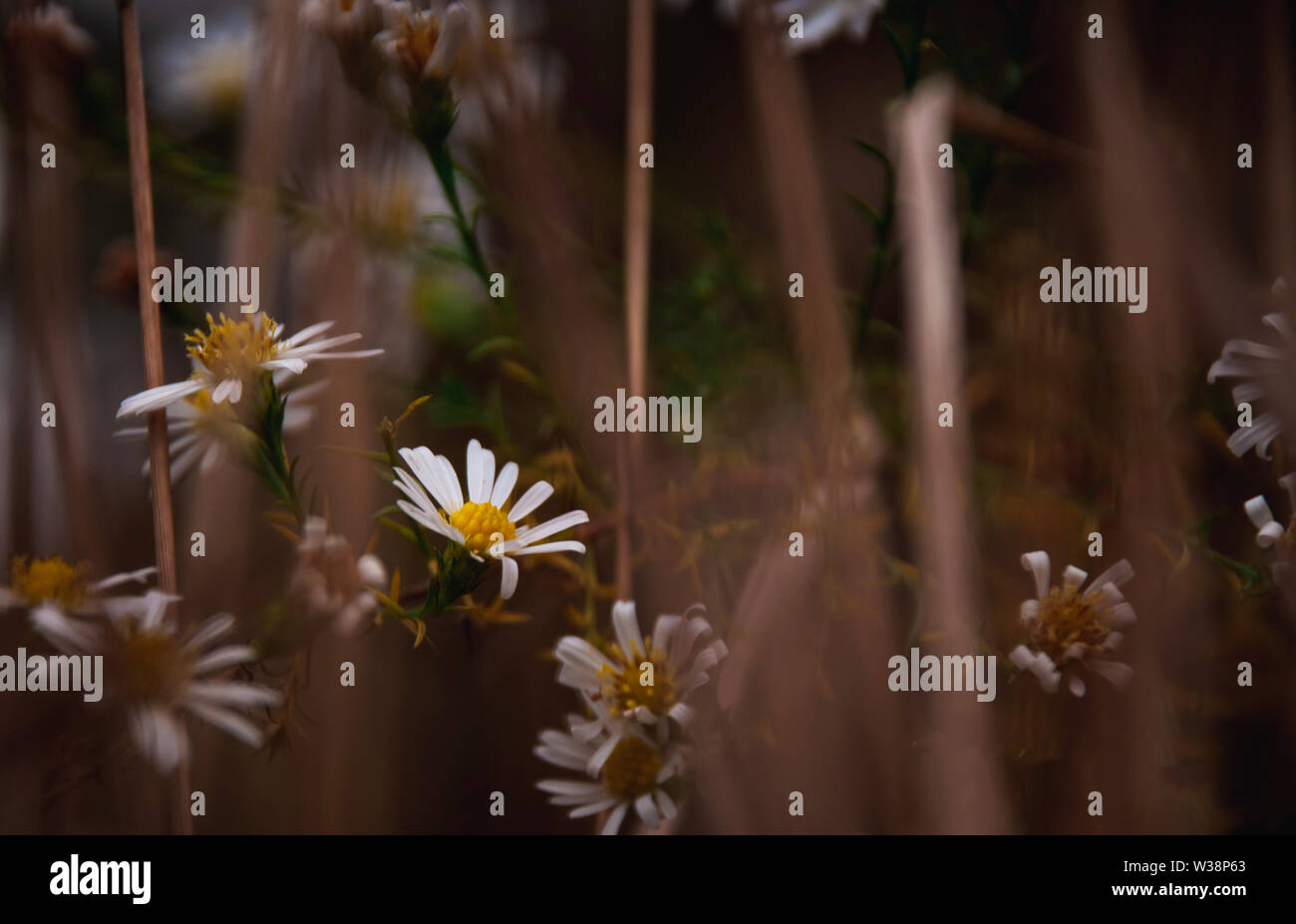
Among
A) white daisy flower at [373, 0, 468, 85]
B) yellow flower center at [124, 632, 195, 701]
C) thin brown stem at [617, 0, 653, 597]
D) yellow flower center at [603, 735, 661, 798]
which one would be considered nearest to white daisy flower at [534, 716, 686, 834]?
yellow flower center at [603, 735, 661, 798]

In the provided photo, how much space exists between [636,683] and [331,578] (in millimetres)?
208

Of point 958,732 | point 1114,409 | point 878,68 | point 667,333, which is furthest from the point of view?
point 878,68

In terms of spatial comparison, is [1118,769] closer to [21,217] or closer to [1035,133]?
[1035,133]

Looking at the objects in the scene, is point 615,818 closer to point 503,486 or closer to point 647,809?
point 647,809

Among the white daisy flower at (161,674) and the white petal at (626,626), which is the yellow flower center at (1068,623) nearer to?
the white petal at (626,626)

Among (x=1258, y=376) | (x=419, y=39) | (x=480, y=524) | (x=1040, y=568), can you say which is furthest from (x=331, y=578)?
(x=1258, y=376)

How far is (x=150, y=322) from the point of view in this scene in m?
0.51

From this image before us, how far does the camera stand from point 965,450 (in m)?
0.57

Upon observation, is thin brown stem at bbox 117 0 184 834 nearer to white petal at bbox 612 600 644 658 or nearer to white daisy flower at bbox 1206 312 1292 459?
white petal at bbox 612 600 644 658

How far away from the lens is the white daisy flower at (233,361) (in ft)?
1.55

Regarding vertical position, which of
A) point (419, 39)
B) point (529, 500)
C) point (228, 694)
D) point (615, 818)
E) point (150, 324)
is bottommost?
point (615, 818)

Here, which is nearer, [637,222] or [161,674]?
[161,674]
